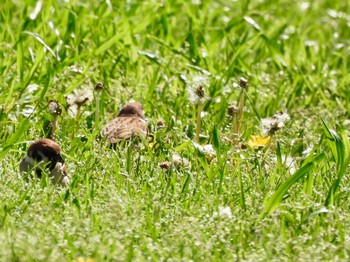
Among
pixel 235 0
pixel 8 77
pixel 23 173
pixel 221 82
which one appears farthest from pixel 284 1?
pixel 23 173

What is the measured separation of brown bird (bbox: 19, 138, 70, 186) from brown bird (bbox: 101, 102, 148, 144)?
2.11ft

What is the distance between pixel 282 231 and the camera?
417 cm

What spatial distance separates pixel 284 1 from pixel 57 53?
2853 mm

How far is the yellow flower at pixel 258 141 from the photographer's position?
5.43 m

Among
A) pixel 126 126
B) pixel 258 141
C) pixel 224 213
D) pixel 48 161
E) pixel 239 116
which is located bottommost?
pixel 224 213

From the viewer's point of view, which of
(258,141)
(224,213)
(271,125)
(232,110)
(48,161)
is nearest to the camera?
(224,213)

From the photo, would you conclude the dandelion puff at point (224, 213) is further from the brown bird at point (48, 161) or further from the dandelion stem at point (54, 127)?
the dandelion stem at point (54, 127)

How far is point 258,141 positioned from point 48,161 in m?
1.32

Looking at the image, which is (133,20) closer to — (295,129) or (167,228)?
(295,129)

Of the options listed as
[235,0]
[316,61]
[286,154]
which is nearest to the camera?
[286,154]

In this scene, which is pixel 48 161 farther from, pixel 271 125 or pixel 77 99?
pixel 271 125

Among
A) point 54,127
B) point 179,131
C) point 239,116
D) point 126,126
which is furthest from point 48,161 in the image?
point 239,116

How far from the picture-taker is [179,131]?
558 cm

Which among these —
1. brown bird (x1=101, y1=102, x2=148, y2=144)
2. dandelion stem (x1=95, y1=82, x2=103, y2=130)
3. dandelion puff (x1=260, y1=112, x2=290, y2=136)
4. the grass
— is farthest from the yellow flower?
dandelion stem (x1=95, y1=82, x2=103, y2=130)
